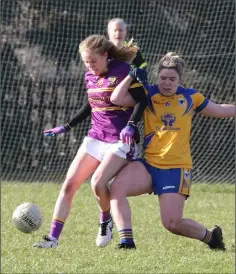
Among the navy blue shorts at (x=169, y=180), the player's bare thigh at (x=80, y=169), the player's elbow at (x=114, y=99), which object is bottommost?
the player's bare thigh at (x=80, y=169)

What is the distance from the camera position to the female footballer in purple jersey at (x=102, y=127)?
5.75 m

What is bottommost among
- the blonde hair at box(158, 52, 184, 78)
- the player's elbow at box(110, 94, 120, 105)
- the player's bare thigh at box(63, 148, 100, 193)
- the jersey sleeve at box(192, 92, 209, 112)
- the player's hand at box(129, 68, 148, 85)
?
the player's bare thigh at box(63, 148, 100, 193)

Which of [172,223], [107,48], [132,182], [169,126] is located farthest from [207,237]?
[107,48]

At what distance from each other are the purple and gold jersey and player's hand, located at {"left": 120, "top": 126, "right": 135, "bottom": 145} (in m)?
0.29

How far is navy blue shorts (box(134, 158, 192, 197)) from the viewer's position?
5613 millimetres

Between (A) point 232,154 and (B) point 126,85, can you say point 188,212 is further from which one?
(A) point 232,154

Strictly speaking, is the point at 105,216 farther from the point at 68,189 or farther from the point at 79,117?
the point at 79,117

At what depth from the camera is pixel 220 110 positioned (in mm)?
5719

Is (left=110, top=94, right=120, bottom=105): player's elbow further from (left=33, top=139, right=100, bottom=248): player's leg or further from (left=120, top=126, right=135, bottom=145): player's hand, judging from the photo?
(left=33, top=139, right=100, bottom=248): player's leg

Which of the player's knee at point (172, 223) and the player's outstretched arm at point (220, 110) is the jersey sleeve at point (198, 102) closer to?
the player's outstretched arm at point (220, 110)

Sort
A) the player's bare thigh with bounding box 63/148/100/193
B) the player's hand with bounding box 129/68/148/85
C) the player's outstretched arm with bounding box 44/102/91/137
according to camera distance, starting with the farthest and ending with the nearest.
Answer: the player's outstretched arm with bounding box 44/102/91/137, the player's bare thigh with bounding box 63/148/100/193, the player's hand with bounding box 129/68/148/85

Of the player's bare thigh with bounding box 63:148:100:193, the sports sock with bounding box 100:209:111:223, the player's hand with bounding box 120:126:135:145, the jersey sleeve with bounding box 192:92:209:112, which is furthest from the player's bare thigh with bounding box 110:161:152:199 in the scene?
the jersey sleeve with bounding box 192:92:209:112

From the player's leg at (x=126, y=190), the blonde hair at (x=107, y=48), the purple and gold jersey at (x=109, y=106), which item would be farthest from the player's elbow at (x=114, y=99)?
the player's leg at (x=126, y=190)

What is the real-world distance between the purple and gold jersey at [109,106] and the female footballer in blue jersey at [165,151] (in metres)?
0.16
